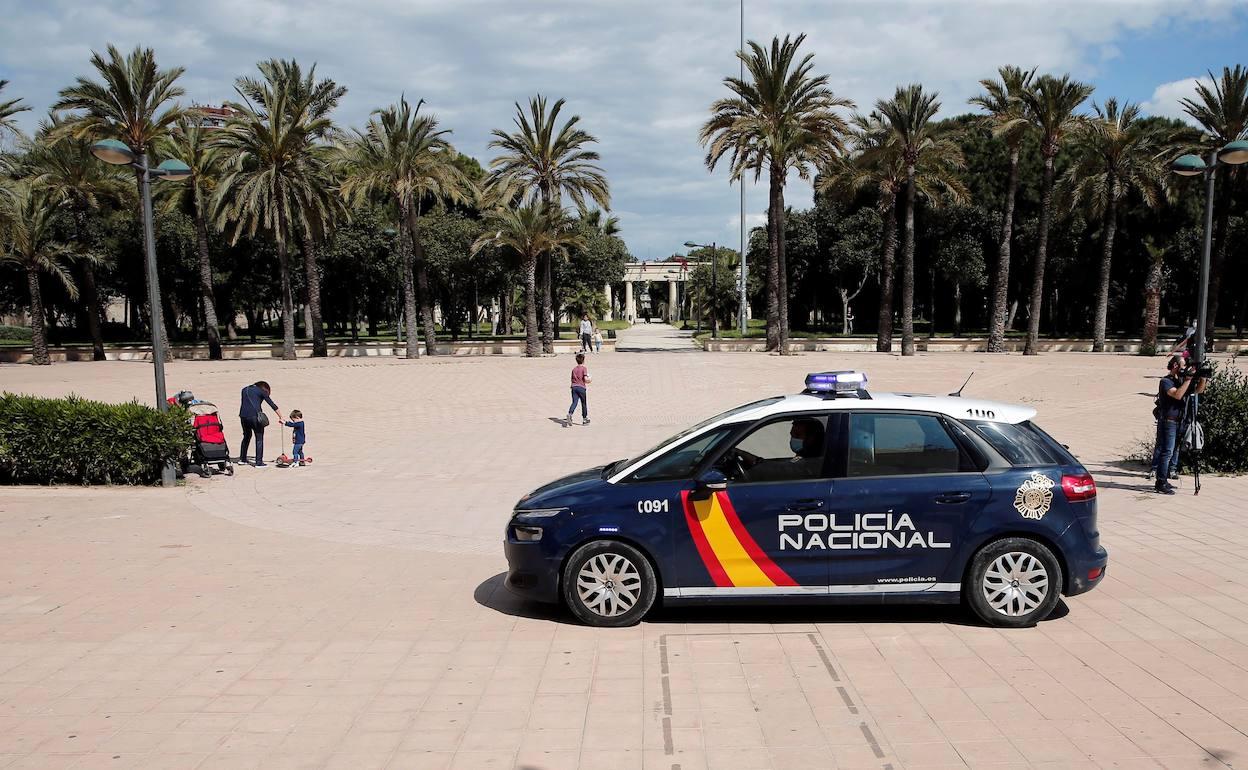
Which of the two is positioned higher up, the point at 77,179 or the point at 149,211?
the point at 77,179

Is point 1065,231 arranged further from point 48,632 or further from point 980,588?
point 48,632

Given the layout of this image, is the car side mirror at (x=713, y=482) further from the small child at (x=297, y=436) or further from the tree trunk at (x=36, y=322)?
the tree trunk at (x=36, y=322)

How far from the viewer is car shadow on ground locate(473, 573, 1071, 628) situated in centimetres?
604

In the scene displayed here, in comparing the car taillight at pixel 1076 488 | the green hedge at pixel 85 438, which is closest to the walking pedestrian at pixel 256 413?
the green hedge at pixel 85 438

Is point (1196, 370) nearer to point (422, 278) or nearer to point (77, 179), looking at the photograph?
point (422, 278)

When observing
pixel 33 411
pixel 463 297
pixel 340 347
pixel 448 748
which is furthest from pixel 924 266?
pixel 448 748

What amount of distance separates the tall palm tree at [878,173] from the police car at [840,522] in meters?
33.0

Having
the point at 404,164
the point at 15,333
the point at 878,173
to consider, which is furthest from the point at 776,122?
the point at 15,333

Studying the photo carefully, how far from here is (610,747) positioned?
4246 millimetres

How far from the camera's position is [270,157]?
3519 cm

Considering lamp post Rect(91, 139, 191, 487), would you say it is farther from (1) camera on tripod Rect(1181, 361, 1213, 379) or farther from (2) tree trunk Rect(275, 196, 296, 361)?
(2) tree trunk Rect(275, 196, 296, 361)

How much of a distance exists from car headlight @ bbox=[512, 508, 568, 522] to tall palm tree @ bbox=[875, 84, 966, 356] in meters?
33.9

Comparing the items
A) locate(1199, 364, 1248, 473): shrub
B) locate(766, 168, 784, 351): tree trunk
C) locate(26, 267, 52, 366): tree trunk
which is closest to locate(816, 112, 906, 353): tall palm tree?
locate(766, 168, 784, 351): tree trunk

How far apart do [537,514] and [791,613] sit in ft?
6.62
